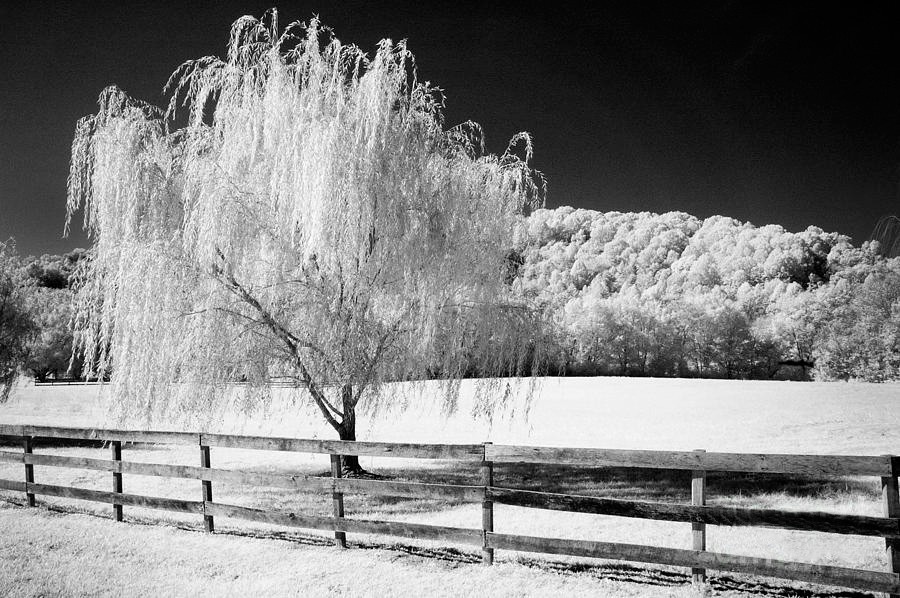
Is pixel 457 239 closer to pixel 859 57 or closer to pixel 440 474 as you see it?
pixel 440 474

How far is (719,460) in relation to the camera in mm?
5391

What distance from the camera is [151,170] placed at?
10578 mm

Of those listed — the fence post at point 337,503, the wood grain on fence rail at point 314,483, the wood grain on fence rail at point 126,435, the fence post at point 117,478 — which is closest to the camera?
the wood grain on fence rail at point 314,483

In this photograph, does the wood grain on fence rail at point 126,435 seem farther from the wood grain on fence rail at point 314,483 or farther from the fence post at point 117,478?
the wood grain on fence rail at point 314,483

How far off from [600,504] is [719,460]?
→ 1.14 metres

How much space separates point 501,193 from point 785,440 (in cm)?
1431

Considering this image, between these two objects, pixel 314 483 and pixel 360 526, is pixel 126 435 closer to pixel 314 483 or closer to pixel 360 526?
pixel 314 483

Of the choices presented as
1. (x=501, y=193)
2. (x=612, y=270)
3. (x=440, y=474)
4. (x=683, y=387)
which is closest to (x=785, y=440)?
(x=440, y=474)

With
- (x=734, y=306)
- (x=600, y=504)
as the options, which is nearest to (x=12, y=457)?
(x=600, y=504)

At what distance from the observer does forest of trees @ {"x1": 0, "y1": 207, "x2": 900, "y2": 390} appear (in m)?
54.5

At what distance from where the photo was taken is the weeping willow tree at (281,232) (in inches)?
399

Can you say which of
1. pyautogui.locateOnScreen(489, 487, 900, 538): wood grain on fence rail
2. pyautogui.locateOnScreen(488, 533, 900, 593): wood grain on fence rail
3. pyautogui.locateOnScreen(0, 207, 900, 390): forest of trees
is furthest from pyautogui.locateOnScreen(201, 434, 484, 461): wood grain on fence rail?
pyautogui.locateOnScreen(0, 207, 900, 390): forest of trees

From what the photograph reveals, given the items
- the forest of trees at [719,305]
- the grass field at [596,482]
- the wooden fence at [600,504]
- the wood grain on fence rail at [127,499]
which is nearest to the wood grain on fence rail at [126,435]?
the wooden fence at [600,504]

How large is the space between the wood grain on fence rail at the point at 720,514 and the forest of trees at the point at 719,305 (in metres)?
44.7
